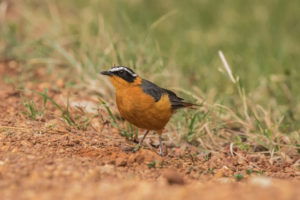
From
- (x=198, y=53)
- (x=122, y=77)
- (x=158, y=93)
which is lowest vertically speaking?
(x=158, y=93)

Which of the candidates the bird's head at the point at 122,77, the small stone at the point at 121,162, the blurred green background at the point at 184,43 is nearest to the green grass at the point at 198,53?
the blurred green background at the point at 184,43

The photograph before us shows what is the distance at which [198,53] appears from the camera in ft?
28.9

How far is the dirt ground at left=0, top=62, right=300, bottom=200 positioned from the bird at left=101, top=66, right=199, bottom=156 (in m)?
0.33

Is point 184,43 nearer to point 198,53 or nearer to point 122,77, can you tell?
point 198,53

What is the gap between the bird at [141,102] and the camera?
480 centimetres

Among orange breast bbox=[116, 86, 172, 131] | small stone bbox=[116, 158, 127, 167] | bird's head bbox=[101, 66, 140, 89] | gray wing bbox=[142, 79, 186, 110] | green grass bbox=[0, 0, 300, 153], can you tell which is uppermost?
green grass bbox=[0, 0, 300, 153]

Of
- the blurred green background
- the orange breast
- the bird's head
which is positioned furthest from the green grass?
the bird's head

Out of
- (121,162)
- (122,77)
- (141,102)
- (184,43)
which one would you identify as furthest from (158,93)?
(184,43)

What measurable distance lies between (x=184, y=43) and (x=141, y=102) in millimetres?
5251

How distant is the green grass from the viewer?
560 centimetres

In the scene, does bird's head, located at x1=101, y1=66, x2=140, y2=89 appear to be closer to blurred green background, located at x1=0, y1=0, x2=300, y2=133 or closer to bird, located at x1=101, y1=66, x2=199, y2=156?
bird, located at x1=101, y1=66, x2=199, y2=156

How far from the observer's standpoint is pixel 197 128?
540 cm

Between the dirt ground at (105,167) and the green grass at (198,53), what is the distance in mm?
421

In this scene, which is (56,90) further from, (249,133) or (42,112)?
(249,133)
